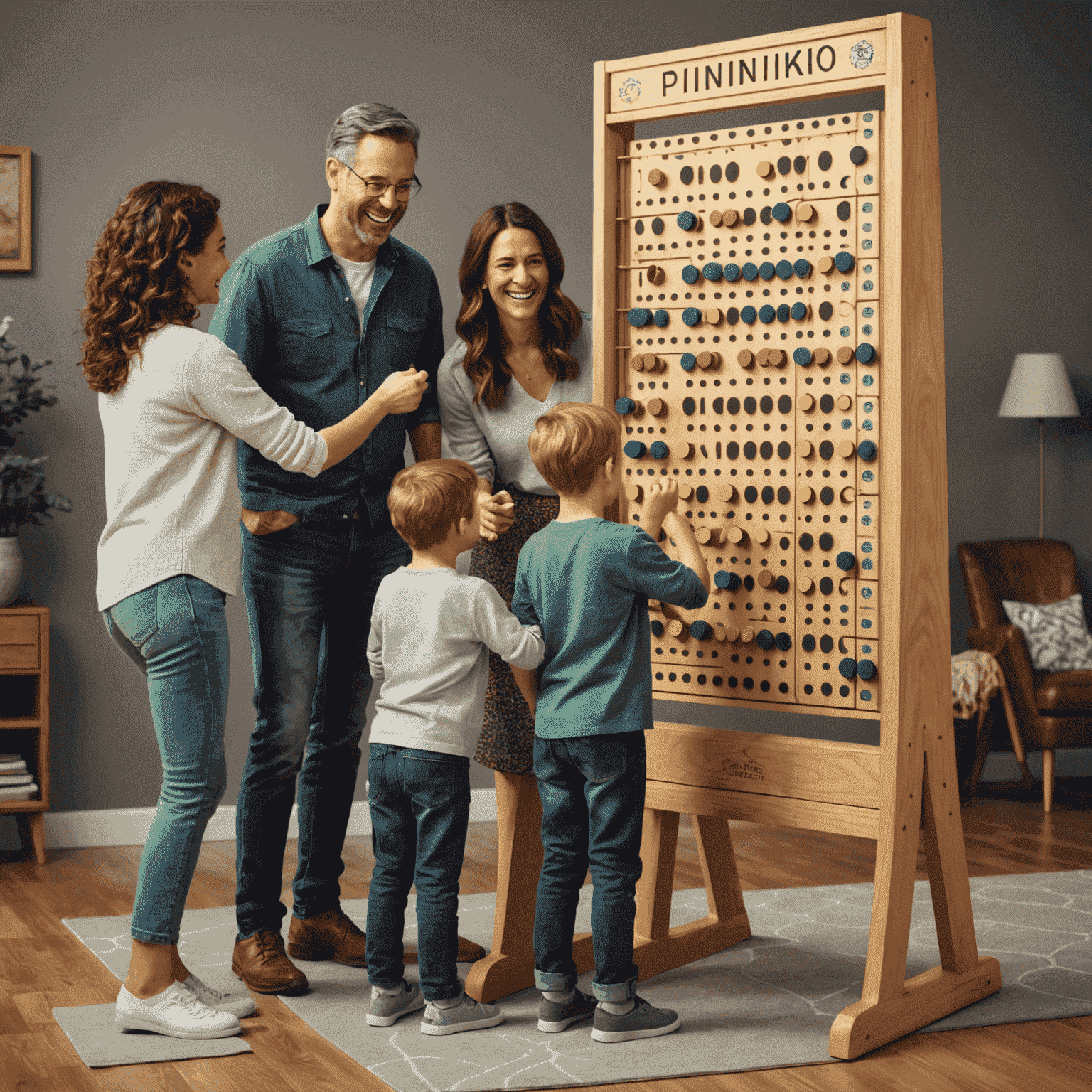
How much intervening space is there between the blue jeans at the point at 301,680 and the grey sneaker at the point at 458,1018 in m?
0.46

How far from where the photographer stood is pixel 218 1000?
8.78 feet

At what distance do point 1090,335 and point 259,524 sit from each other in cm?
414

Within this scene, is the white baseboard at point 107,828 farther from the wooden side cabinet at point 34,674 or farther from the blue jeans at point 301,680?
the blue jeans at point 301,680

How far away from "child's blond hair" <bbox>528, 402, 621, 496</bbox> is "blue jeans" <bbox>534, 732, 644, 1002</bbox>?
1.53ft

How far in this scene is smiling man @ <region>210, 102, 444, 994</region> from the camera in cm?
276

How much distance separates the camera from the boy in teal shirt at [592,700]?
2.50 m

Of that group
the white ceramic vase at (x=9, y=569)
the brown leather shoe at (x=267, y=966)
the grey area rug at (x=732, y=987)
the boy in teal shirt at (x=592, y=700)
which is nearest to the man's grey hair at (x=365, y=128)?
the boy in teal shirt at (x=592, y=700)

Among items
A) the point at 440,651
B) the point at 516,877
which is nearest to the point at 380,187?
the point at 440,651

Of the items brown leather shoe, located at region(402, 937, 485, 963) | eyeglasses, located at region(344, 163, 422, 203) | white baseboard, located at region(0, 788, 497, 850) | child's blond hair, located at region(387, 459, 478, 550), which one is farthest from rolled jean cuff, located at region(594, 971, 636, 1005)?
white baseboard, located at region(0, 788, 497, 850)

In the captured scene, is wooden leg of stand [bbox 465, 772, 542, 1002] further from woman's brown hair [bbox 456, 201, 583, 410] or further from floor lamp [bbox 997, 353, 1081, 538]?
floor lamp [bbox 997, 353, 1081, 538]

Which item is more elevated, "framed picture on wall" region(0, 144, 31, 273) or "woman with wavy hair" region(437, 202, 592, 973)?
"framed picture on wall" region(0, 144, 31, 273)

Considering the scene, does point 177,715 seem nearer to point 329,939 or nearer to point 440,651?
point 440,651

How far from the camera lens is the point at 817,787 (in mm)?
2631

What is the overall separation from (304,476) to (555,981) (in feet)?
3.55
